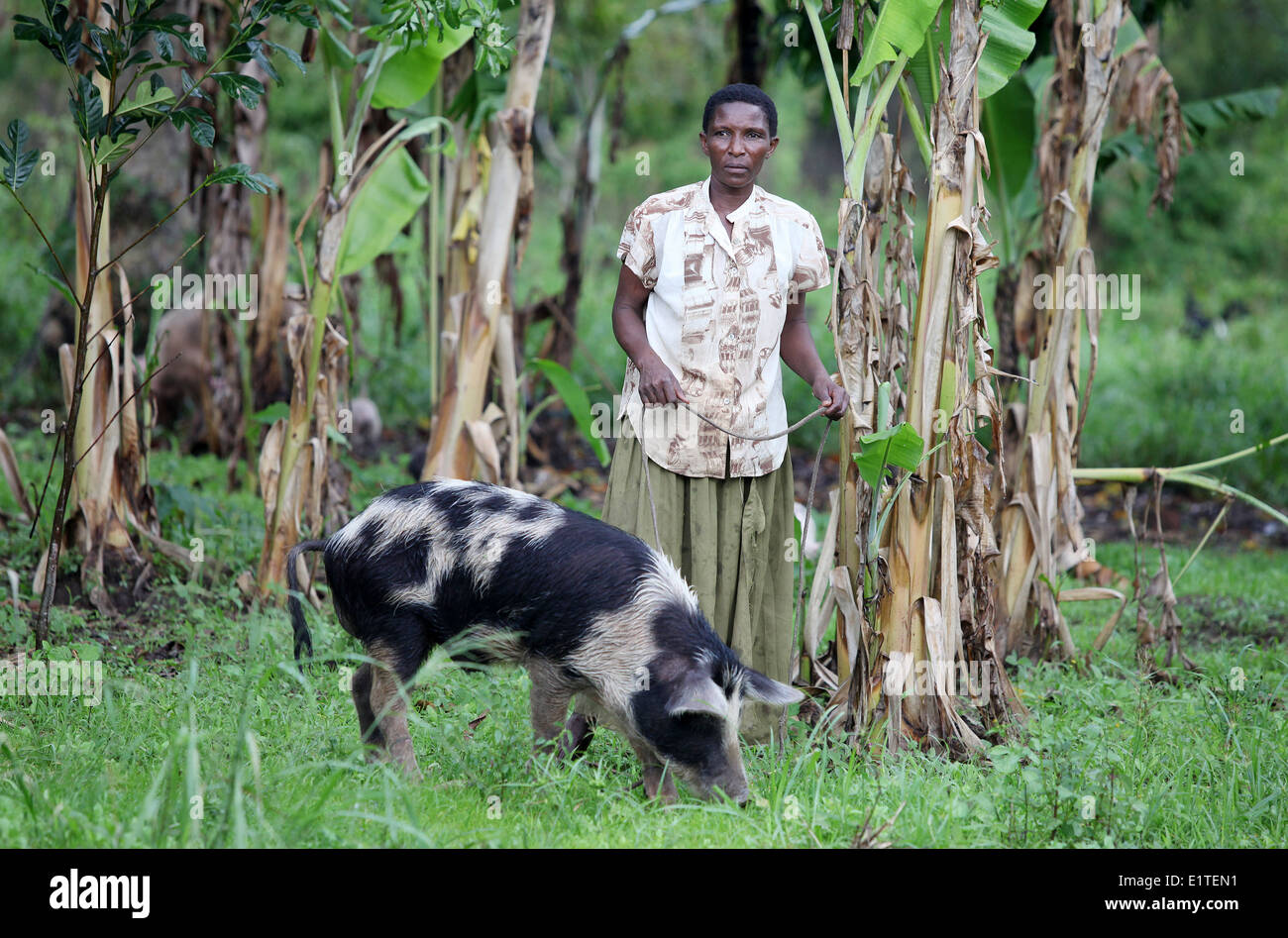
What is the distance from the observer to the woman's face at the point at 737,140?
359 centimetres

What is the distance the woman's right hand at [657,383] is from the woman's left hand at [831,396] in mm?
422

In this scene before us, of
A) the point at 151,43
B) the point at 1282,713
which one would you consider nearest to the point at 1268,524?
the point at 1282,713

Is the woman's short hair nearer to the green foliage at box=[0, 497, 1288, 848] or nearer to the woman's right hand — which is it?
the woman's right hand

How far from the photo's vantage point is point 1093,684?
4.70m

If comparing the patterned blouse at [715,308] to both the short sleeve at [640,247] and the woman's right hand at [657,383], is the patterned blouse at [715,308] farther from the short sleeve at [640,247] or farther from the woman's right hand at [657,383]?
the woman's right hand at [657,383]

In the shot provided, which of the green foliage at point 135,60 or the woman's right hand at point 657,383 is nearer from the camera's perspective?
the woman's right hand at point 657,383

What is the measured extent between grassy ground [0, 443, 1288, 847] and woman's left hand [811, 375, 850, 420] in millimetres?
980

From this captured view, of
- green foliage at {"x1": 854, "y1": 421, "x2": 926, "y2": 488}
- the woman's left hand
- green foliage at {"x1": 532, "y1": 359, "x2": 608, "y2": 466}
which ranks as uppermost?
green foliage at {"x1": 532, "y1": 359, "x2": 608, "y2": 466}

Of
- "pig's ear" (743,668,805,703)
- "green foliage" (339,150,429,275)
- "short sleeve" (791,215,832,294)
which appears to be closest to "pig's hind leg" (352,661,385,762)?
"pig's ear" (743,668,805,703)

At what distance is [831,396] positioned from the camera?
3.71 m

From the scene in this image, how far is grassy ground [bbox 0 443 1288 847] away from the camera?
117 inches

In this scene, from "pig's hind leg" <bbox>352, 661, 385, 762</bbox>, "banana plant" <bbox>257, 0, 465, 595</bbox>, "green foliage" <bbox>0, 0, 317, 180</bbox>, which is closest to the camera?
"pig's hind leg" <bbox>352, 661, 385, 762</bbox>

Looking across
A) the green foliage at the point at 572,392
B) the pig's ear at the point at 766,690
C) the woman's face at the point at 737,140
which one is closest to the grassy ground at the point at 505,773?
the pig's ear at the point at 766,690
